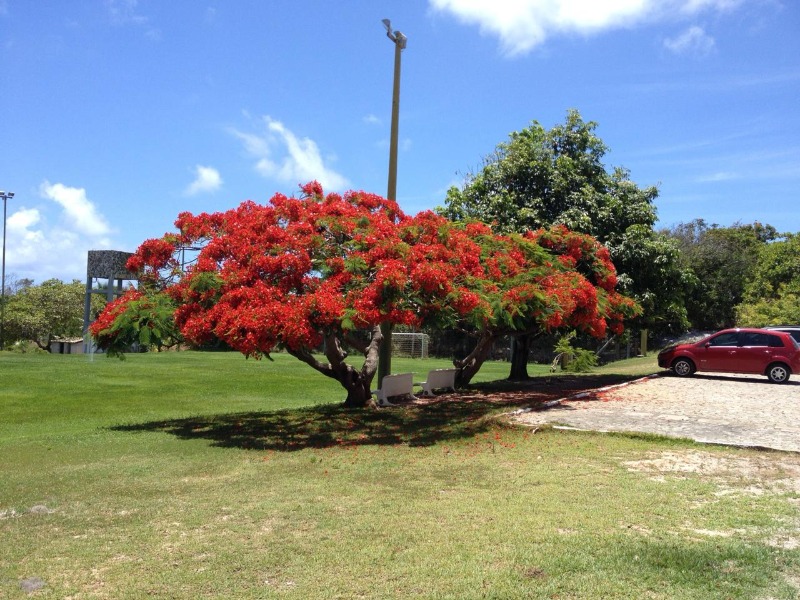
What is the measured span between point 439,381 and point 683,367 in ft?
27.6

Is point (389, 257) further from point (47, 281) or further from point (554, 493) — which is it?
point (47, 281)

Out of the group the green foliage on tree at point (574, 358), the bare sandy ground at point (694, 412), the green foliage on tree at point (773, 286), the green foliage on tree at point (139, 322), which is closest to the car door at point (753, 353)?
the bare sandy ground at point (694, 412)

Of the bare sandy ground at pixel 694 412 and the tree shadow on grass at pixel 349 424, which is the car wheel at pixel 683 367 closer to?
the bare sandy ground at pixel 694 412

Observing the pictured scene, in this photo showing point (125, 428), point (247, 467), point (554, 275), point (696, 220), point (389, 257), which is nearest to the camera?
point (247, 467)

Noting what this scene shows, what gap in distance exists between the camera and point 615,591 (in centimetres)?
443

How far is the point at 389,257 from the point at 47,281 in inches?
1695

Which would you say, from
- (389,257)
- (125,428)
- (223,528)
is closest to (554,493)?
(223,528)

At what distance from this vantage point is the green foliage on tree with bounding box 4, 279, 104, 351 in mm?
44375

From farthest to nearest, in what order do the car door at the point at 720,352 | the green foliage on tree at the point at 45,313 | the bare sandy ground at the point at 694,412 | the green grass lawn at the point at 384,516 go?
the green foliage on tree at the point at 45,313 < the car door at the point at 720,352 < the bare sandy ground at the point at 694,412 < the green grass lawn at the point at 384,516

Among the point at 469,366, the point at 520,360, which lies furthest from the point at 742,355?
the point at 469,366

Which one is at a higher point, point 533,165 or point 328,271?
point 533,165

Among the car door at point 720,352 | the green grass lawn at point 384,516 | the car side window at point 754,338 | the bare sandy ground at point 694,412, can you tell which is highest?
the car side window at point 754,338

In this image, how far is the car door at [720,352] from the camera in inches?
801

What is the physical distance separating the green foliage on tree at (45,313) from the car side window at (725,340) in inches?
1453
